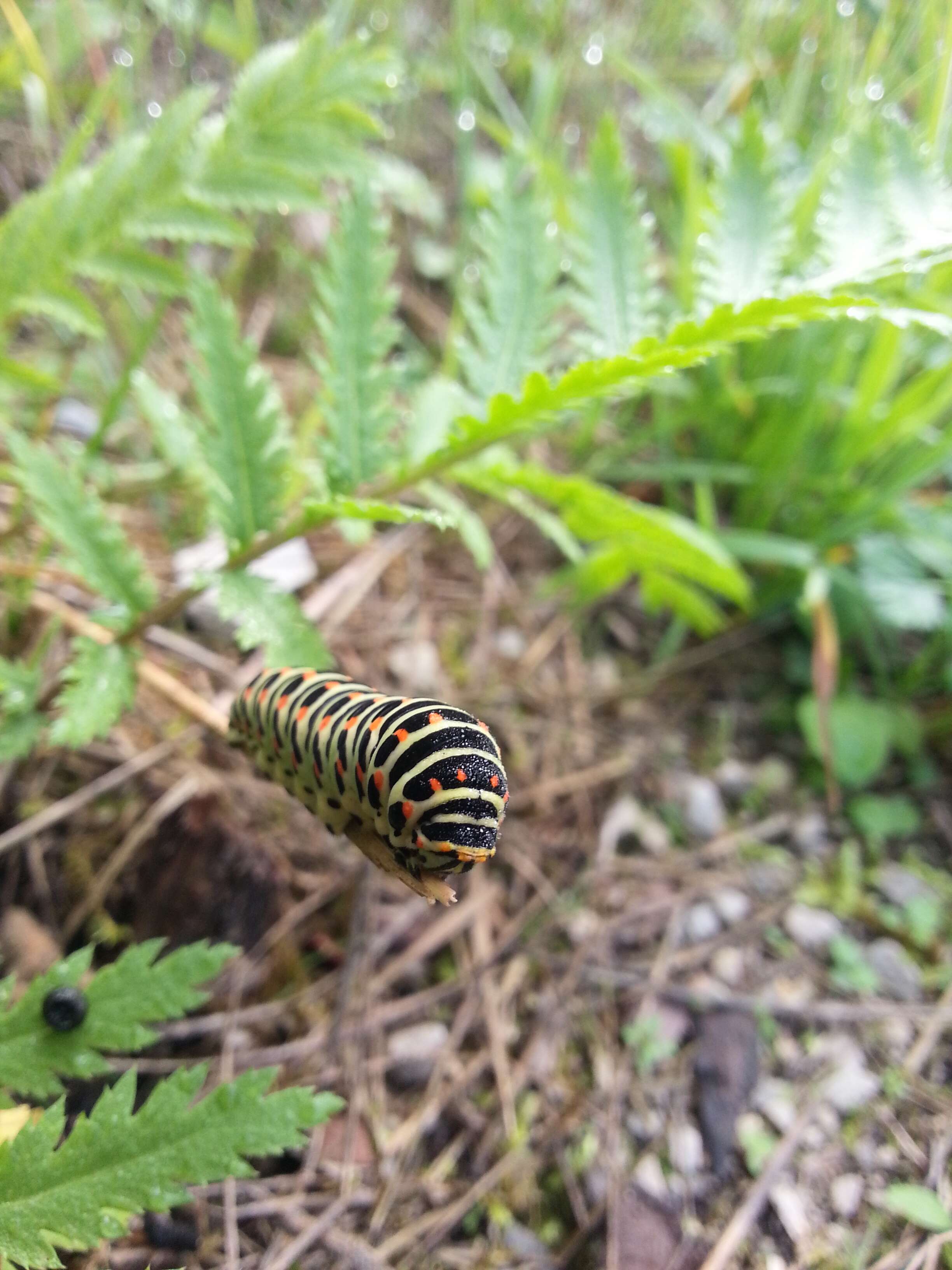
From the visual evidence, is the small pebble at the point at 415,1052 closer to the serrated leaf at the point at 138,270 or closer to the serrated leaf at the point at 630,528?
the serrated leaf at the point at 630,528

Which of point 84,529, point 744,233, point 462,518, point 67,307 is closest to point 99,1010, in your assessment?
point 84,529

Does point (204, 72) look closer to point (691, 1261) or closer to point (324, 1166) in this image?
point (324, 1166)

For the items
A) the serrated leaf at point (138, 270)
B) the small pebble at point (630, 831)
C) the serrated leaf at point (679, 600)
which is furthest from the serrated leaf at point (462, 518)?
the small pebble at point (630, 831)

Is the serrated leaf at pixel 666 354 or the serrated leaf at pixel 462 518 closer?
the serrated leaf at pixel 666 354

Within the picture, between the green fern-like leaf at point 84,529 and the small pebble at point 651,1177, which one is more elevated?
the green fern-like leaf at point 84,529

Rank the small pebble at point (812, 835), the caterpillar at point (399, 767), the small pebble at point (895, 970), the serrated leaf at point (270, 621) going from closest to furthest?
1. the caterpillar at point (399, 767)
2. the serrated leaf at point (270, 621)
3. the small pebble at point (895, 970)
4. the small pebble at point (812, 835)

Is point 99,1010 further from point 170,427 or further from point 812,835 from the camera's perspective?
point 812,835

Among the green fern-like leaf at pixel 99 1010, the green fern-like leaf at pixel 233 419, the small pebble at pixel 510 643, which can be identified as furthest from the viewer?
the small pebble at pixel 510 643

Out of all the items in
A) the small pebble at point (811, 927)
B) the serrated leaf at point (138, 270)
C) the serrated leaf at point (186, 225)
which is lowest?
the small pebble at point (811, 927)
